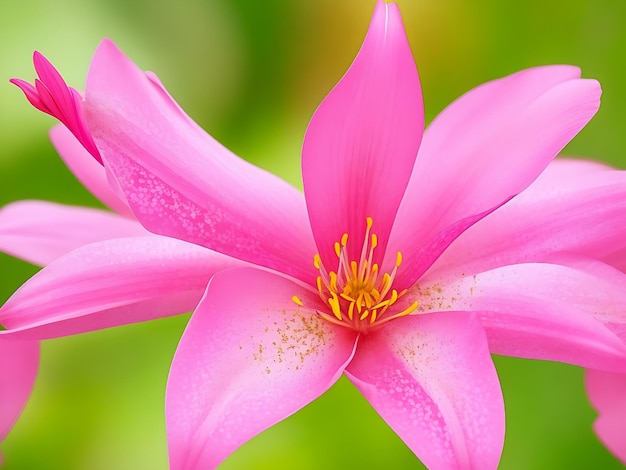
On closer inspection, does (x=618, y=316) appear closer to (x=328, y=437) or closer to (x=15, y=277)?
(x=328, y=437)

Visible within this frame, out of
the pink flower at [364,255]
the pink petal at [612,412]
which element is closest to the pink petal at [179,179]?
the pink flower at [364,255]

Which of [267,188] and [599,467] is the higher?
[267,188]

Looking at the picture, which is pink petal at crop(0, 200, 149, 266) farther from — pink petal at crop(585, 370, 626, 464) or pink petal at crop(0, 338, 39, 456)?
pink petal at crop(585, 370, 626, 464)

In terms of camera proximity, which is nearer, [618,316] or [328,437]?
[618,316]

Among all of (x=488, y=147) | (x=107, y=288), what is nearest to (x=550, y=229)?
(x=488, y=147)

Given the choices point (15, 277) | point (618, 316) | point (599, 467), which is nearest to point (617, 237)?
point (618, 316)

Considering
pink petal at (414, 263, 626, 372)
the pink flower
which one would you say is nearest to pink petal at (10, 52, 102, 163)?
the pink flower

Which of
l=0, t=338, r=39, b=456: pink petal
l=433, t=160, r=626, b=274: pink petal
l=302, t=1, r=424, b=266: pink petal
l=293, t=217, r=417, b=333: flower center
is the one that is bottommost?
l=0, t=338, r=39, b=456: pink petal

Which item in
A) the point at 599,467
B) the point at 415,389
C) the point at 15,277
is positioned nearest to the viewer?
the point at 415,389
